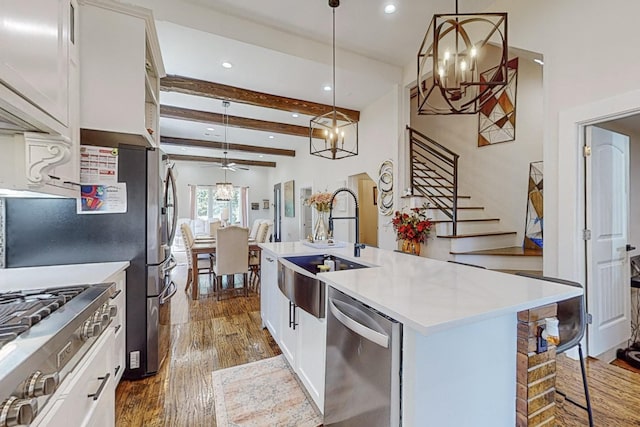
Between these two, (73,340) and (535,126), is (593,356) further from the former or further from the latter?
(73,340)

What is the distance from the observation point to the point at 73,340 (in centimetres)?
94

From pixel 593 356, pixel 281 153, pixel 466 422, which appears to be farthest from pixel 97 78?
pixel 281 153

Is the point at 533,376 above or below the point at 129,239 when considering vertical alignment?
below

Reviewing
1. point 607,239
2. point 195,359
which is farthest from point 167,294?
point 607,239

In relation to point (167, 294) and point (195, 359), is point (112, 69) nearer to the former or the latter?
point (167, 294)

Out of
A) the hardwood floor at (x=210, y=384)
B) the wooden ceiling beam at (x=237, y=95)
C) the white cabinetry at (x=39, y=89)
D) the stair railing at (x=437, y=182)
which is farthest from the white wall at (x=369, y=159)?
the white cabinetry at (x=39, y=89)

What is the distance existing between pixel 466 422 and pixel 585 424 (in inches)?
51.2

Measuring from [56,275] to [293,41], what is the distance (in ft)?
10.7

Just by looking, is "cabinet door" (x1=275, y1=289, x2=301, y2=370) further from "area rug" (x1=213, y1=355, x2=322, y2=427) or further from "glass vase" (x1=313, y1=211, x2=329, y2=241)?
"glass vase" (x1=313, y1=211, x2=329, y2=241)

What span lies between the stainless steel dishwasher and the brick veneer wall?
58 cm

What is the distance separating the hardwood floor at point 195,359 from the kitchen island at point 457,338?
138 cm

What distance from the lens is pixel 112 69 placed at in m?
1.81

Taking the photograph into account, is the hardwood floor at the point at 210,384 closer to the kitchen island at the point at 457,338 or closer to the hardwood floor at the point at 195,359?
the hardwood floor at the point at 195,359

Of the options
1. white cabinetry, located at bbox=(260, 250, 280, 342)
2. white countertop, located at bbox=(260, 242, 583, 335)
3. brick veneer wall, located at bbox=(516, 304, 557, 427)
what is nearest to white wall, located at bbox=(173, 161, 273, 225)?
white cabinetry, located at bbox=(260, 250, 280, 342)
